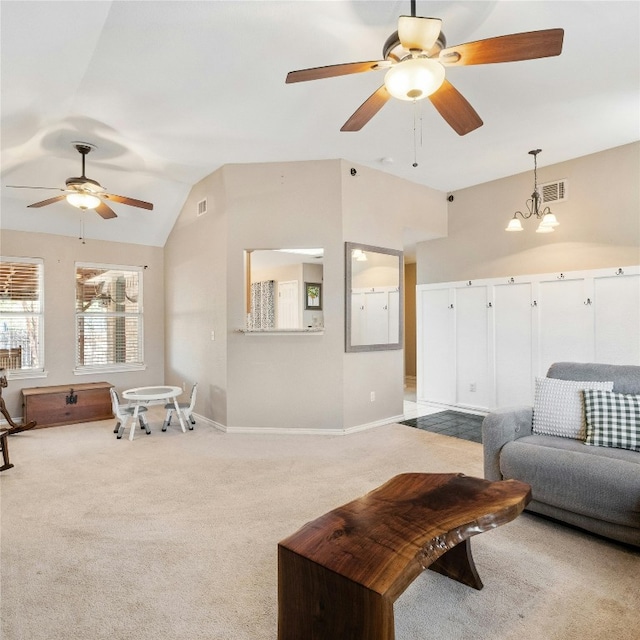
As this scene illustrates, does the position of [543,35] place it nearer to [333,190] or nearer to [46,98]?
[333,190]

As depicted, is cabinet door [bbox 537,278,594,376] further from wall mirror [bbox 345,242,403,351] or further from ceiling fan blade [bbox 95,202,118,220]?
ceiling fan blade [bbox 95,202,118,220]

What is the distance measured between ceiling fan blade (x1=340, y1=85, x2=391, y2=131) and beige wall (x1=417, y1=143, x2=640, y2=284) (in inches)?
120

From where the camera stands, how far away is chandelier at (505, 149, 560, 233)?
4.38 metres

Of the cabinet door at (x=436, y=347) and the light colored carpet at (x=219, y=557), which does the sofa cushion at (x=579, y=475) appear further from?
the cabinet door at (x=436, y=347)

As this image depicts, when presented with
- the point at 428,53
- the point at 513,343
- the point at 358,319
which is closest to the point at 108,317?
the point at 358,319

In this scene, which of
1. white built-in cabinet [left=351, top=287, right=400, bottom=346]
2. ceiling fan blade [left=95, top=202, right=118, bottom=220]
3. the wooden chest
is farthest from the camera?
the wooden chest

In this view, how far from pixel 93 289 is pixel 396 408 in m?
4.63

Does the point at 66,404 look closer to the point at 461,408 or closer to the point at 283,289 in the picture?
the point at 283,289

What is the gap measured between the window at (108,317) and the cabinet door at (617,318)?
6100 millimetres

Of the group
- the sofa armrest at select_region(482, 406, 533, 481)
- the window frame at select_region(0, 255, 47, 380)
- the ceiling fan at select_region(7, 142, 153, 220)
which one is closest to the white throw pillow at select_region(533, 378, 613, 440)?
the sofa armrest at select_region(482, 406, 533, 481)

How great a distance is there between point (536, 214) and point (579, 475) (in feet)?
11.5

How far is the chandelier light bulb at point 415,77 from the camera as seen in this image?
1.97 m

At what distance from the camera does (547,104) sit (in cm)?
350

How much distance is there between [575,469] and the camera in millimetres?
2328
